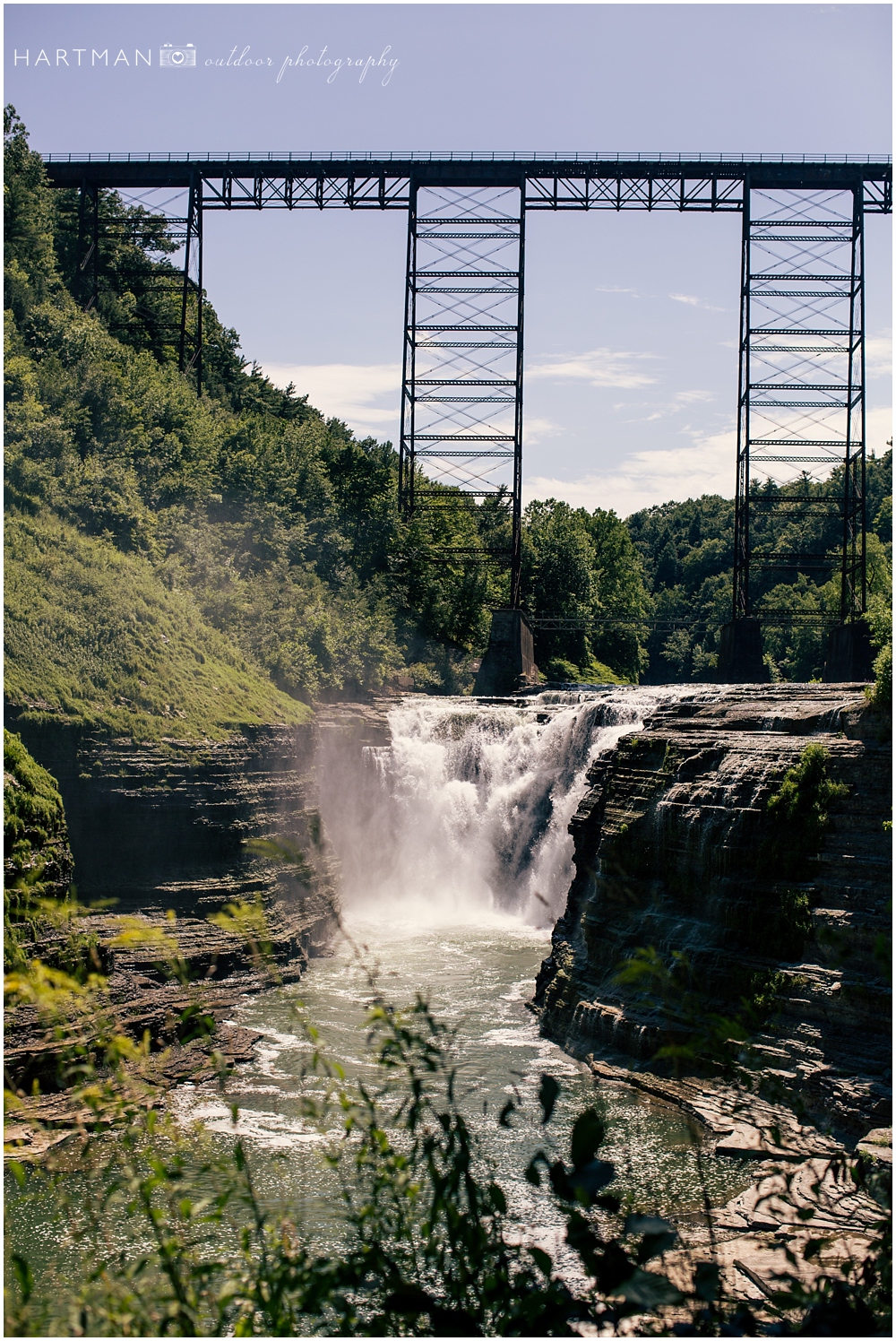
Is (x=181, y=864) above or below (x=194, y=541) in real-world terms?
below

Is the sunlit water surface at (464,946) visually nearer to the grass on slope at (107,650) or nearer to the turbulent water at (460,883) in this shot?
the turbulent water at (460,883)

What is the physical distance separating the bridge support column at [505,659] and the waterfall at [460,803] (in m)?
7.07

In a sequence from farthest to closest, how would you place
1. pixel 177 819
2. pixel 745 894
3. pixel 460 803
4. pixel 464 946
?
pixel 460 803 → pixel 464 946 → pixel 177 819 → pixel 745 894

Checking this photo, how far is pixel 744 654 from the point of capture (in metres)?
35.4

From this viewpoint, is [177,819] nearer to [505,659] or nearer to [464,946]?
[464,946]

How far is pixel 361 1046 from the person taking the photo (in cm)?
1625

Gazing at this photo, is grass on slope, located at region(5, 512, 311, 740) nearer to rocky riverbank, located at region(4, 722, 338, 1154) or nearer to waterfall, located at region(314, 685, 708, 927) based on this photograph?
rocky riverbank, located at region(4, 722, 338, 1154)

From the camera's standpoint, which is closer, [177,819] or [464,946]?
[177,819]

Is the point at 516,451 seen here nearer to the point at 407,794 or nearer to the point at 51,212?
the point at 407,794

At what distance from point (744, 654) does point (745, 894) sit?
838 inches

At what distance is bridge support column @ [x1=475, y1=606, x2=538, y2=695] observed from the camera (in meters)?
38.3

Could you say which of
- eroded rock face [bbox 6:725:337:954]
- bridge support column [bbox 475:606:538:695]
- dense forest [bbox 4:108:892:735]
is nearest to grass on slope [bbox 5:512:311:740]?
dense forest [bbox 4:108:892:735]

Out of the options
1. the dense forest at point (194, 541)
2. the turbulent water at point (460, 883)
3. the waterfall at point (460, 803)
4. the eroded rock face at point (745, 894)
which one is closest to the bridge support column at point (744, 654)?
the turbulent water at point (460, 883)

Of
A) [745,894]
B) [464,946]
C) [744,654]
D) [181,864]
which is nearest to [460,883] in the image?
[464,946]
